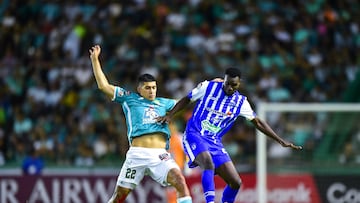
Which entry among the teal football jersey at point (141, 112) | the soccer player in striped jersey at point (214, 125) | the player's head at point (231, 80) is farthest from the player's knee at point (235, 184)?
the player's head at point (231, 80)

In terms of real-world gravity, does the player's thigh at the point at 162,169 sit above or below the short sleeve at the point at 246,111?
below

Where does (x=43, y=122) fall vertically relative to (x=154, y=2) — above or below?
below

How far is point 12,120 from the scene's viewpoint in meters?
24.3

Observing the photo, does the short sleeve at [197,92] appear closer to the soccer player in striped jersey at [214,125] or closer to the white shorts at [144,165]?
the soccer player in striped jersey at [214,125]

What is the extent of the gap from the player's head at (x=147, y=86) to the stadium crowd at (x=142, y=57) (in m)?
8.01

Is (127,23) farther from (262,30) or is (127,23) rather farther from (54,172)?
(54,172)

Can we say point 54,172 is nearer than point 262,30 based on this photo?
Yes

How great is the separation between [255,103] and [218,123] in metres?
8.70

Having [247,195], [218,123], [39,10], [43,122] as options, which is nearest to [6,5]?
[39,10]

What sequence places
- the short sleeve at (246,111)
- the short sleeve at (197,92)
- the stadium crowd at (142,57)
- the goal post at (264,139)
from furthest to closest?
1. the stadium crowd at (142,57)
2. the goal post at (264,139)
3. the short sleeve at (246,111)
4. the short sleeve at (197,92)

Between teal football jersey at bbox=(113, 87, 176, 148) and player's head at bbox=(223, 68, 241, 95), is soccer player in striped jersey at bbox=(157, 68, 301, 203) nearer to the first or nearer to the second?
player's head at bbox=(223, 68, 241, 95)

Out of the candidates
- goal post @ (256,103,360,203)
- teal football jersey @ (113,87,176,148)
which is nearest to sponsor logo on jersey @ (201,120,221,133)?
teal football jersey @ (113,87,176,148)

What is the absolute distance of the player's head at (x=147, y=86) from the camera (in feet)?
46.2

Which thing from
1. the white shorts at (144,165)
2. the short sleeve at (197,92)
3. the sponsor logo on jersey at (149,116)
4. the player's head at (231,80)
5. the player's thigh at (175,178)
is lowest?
the player's thigh at (175,178)
